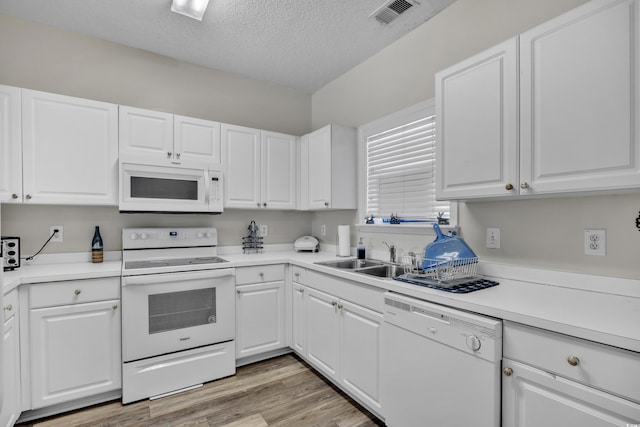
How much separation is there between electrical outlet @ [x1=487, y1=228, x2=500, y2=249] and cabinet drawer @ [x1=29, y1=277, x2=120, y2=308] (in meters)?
2.38

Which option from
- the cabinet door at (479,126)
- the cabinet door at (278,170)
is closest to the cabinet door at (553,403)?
the cabinet door at (479,126)

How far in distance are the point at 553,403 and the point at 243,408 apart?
1738 millimetres

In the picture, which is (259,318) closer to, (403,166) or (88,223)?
(88,223)

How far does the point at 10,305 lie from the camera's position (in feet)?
5.80

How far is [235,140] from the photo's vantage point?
2.93 meters

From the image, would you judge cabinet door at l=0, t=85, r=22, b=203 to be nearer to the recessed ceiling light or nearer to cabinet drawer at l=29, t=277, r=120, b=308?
cabinet drawer at l=29, t=277, r=120, b=308

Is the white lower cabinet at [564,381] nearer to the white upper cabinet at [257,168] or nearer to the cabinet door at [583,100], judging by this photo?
the cabinet door at [583,100]

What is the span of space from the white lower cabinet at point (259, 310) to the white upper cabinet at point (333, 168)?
2.48 feet

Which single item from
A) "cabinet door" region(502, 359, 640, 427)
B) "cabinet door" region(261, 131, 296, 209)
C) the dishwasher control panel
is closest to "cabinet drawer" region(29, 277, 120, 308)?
"cabinet door" region(261, 131, 296, 209)

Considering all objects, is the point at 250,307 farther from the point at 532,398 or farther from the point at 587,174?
the point at 587,174

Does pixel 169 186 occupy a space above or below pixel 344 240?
above

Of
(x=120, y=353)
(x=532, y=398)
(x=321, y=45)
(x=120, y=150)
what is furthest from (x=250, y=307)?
(x=321, y=45)

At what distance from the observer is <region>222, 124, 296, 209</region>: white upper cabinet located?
2900 millimetres

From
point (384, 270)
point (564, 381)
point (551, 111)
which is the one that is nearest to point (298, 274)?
point (384, 270)
